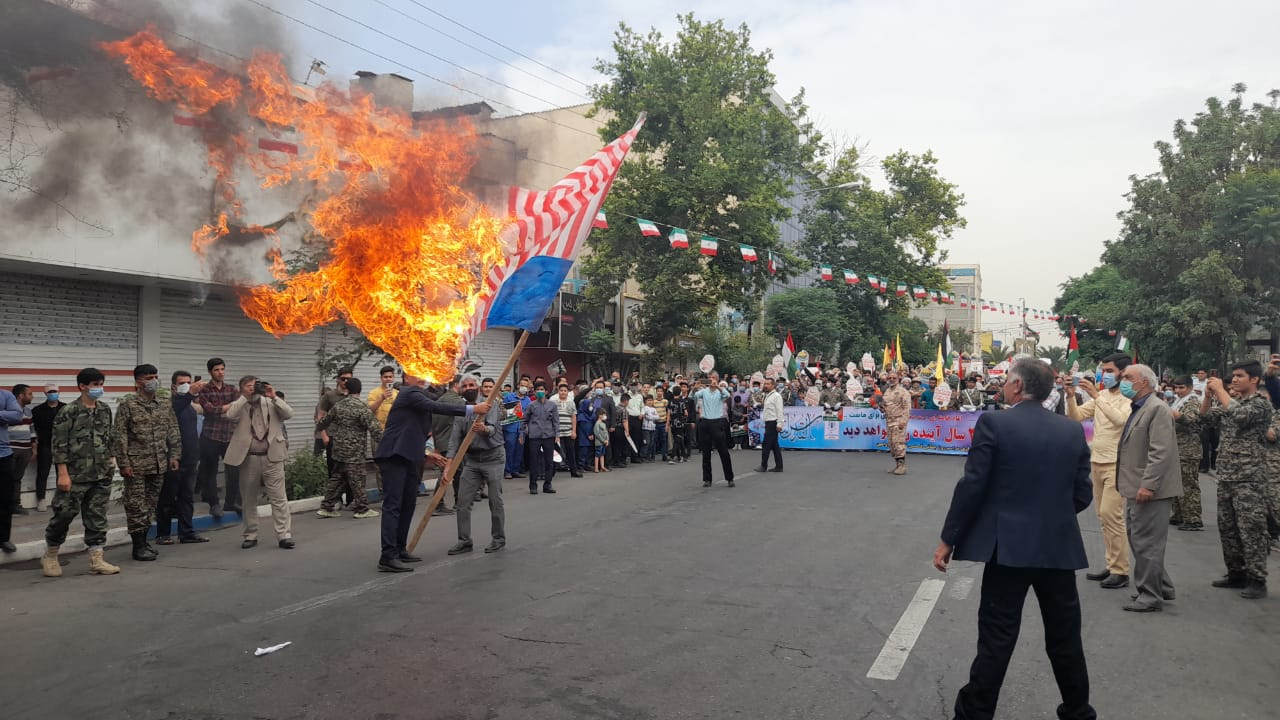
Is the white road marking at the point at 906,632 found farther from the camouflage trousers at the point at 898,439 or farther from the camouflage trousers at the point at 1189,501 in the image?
the camouflage trousers at the point at 898,439

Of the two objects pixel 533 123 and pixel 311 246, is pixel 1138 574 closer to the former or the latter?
pixel 533 123

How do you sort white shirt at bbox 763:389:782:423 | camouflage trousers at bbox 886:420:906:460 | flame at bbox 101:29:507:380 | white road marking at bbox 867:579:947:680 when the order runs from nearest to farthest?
white road marking at bbox 867:579:947:680
flame at bbox 101:29:507:380
camouflage trousers at bbox 886:420:906:460
white shirt at bbox 763:389:782:423

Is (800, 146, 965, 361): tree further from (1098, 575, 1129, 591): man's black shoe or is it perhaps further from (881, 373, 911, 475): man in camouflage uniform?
(1098, 575, 1129, 591): man's black shoe

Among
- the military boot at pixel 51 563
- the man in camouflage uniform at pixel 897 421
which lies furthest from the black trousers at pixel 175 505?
the man in camouflage uniform at pixel 897 421

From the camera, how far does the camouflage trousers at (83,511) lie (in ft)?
25.2

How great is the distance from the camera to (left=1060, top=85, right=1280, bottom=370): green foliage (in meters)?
30.0

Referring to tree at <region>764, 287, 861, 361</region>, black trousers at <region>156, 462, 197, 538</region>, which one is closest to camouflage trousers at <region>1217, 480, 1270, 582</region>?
black trousers at <region>156, 462, 197, 538</region>

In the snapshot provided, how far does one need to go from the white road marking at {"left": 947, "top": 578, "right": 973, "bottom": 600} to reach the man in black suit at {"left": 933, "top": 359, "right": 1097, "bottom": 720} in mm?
2647

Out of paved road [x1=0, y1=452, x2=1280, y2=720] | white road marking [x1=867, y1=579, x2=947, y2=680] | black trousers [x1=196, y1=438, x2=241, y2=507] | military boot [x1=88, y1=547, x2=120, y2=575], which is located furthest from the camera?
black trousers [x1=196, y1=438, x2=241, y2=507]

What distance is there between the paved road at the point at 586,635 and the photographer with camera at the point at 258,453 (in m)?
0.31

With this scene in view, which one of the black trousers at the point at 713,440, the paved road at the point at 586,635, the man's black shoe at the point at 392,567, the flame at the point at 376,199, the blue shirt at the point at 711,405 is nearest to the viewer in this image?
the paved road at the point at 586,635

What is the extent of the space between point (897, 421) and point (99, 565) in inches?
529

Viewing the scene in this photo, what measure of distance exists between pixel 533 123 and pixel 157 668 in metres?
10.2

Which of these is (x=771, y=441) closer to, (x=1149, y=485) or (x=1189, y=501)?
(x=1189, y=501)
